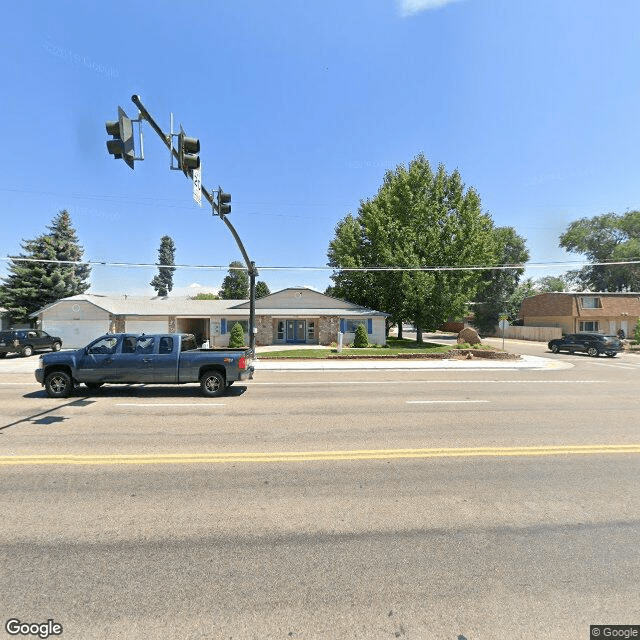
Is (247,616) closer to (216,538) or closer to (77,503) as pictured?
(216,538)

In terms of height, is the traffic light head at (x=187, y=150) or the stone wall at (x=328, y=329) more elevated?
the traffic light head at (x=187, y=150)

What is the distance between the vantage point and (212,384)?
10891mm

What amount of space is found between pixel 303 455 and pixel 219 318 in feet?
86.0

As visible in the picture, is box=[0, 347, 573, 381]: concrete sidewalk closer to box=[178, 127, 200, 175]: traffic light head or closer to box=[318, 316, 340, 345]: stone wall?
box=[318, 316, 340, 345]: stone wall

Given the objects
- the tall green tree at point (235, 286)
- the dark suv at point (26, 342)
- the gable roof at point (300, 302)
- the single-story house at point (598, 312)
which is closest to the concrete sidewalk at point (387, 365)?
the gable roof at point (300, 302)

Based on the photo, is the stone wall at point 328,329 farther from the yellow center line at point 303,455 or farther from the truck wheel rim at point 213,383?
the yellow center line at point 303,455

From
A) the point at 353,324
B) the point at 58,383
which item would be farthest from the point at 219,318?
the point at 58,383

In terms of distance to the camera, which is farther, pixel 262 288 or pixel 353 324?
pixel 262 288

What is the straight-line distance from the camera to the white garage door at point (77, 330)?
2858 cm

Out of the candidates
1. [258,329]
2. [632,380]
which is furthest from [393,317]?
[632,380]

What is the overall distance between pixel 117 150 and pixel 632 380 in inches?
763

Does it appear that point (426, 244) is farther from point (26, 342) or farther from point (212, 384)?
point (26, 342)

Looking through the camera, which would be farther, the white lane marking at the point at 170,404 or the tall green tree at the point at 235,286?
the tall green tree at the point at 235,286

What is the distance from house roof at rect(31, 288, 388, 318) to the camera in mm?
30703
